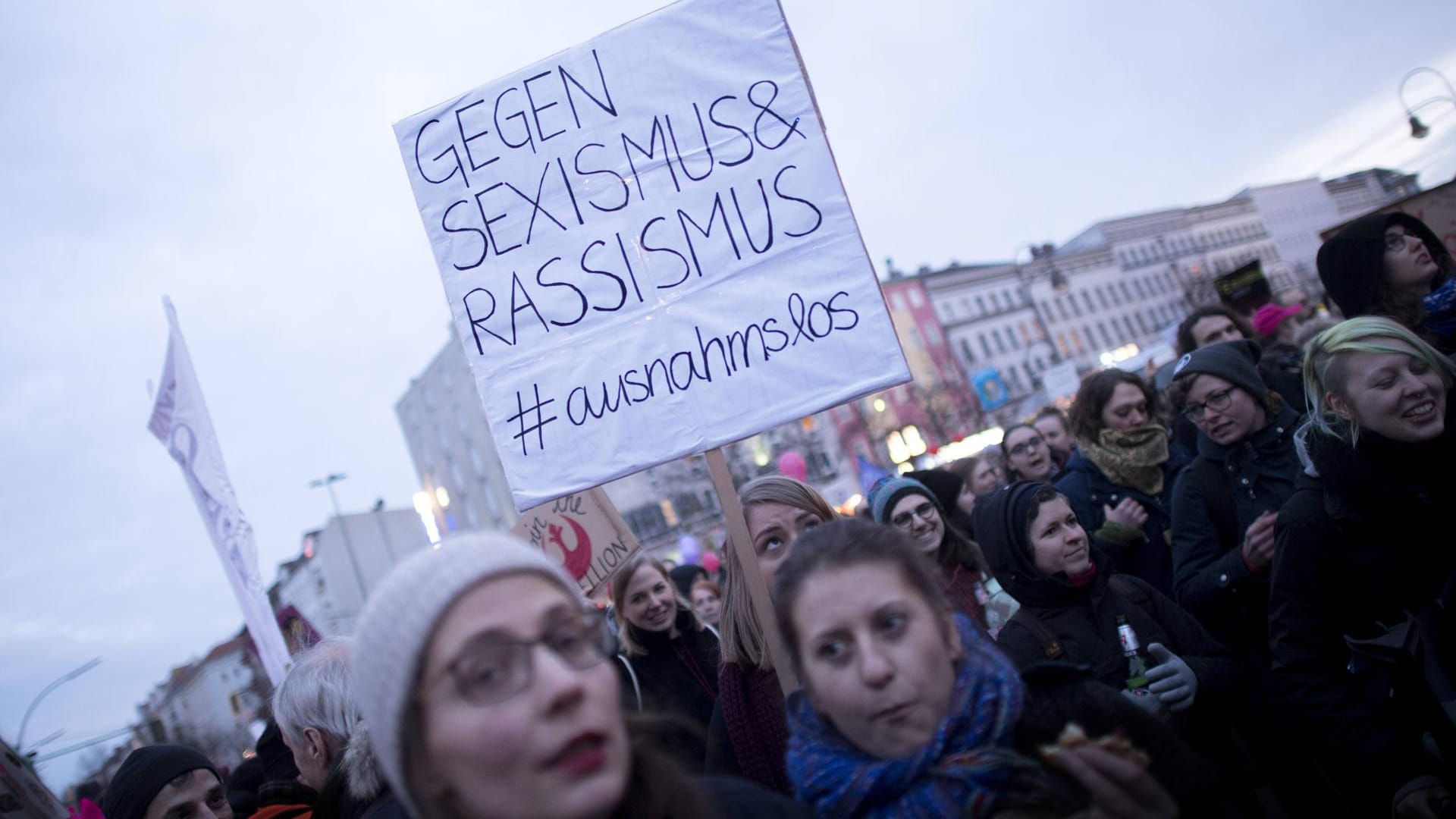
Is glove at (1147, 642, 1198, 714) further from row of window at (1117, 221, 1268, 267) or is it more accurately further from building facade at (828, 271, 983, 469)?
row of window at (1117, 221, 1268, 267)

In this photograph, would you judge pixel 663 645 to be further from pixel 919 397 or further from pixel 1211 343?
pixel 919 397

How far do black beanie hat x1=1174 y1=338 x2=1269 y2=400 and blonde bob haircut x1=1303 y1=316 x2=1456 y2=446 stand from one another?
1.64 ft

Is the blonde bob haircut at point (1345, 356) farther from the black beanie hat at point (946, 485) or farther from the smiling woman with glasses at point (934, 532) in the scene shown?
the black beanie hat at point (946, 485)

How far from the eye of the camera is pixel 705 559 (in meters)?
11.6

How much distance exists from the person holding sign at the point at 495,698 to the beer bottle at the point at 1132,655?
1.89m

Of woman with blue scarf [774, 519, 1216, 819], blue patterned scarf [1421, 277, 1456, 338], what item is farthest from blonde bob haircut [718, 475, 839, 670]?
blue patterned scarf [1421, 277, 1456, 338]

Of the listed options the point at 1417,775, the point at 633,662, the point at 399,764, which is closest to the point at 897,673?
the point at 399,764

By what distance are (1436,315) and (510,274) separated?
4055 mm

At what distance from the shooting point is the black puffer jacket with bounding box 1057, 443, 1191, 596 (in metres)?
4.44

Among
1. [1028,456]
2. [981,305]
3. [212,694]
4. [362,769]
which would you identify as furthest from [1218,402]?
[212,694]

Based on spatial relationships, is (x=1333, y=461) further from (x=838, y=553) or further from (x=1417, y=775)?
(x=838, y=553)

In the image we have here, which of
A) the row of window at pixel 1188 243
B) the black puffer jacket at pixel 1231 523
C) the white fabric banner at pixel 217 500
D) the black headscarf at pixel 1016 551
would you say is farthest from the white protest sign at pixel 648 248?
the row of window at pixel 1188 243

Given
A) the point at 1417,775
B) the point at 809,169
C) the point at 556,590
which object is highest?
the point at 809,169

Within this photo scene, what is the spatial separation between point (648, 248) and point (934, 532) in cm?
191
